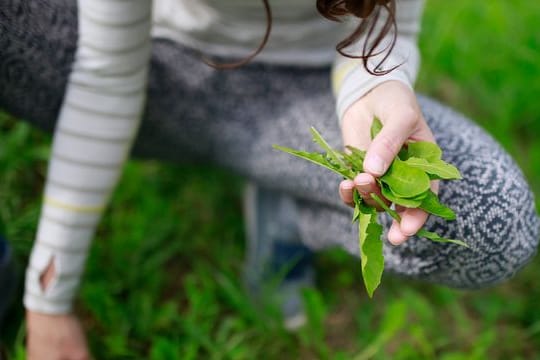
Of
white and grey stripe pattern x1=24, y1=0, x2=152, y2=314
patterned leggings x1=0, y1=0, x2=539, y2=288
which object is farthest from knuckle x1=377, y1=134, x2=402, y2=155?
white and grey stripe pattern x1=24, y1=0, x2=152, y2=314

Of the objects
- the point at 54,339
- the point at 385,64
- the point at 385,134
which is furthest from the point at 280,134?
the point at 54,339

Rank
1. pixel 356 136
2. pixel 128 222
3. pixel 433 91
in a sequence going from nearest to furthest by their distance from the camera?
pixel 356 136
pixel 128 222
pixel 433 91

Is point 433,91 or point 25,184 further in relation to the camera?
point 433,91

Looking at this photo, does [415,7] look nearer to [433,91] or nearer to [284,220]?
[284,220]

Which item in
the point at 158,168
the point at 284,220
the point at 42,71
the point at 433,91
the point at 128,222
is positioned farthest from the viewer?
the point at 433,91

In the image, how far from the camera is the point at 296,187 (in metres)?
1.10

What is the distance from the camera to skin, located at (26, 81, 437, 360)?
756 mm

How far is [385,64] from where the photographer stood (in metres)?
0.96

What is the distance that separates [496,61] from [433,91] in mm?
188

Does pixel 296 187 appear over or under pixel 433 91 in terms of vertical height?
over

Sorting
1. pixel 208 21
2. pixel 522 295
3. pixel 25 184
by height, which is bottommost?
pixel 25 184

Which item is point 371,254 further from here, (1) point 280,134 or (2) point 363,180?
(1) point 280,134

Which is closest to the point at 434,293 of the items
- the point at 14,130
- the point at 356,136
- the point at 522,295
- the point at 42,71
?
the point at 522,295

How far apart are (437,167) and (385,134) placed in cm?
8
